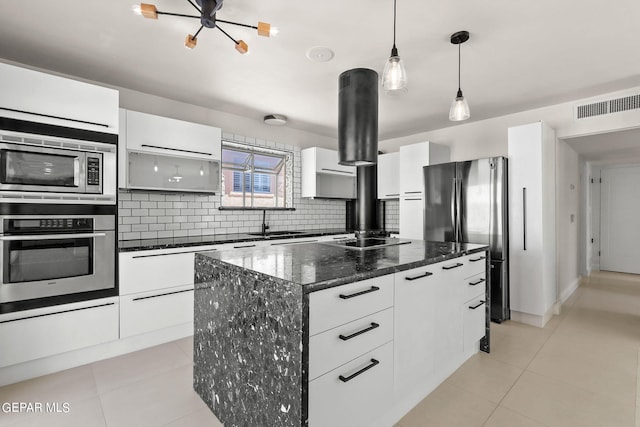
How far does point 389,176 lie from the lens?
206 inches

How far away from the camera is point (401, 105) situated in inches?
154

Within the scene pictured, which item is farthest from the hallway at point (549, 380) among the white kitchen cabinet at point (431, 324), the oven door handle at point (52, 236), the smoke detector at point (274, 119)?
the smoke detector at point (274, 119)

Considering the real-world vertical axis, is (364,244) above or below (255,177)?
below

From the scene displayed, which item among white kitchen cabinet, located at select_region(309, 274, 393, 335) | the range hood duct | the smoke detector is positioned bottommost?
white kitchen cabinet, located at select_region(309, 274, 393, 335)

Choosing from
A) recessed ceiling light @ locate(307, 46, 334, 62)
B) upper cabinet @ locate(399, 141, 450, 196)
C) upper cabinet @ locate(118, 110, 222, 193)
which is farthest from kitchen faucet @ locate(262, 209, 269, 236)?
recessed ceiling light @ locate(307, 46, 334, 62)

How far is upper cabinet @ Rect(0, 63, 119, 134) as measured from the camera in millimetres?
2225

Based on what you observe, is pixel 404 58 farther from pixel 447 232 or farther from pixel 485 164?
pixel 447 232

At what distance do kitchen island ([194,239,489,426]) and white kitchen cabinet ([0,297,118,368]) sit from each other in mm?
1100

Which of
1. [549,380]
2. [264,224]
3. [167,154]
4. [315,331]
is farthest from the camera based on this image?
[264,224]

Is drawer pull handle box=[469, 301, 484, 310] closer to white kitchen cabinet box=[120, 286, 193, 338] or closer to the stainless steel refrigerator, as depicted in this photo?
the stainless steel refrigerator

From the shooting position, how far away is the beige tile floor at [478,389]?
1860 millimetres

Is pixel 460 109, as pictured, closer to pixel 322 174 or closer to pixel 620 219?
pixel 322 174

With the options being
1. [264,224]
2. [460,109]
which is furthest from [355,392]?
[264,224]

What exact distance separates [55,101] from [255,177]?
7.91ft
